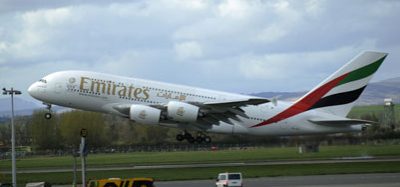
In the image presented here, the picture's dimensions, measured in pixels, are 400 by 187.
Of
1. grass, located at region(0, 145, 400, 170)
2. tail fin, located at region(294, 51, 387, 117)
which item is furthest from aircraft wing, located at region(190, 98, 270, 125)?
grass, located at region(0, 145, 400, 170)

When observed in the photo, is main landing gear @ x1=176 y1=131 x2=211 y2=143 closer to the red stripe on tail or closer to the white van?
the red stripe on tail

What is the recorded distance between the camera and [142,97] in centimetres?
5681

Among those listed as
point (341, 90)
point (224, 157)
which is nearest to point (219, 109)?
point (341, 90)

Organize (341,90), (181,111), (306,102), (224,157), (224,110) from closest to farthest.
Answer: (181,111) < (224,110) < (306,102) < (341,90) < (224,157)

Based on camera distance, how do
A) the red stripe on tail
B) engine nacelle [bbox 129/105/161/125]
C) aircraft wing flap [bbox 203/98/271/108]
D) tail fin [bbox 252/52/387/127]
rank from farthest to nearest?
tail fin [bbox 252/52/387/127], the red stripe on tail, engine nacelle [bbox 129/105/161/125], aircraft wing flap [bbox 203/98/271/108]

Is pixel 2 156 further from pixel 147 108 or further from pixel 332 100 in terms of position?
pixel 332 100

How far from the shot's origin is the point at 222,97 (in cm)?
5788

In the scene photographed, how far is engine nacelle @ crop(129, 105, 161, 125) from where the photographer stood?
180 ft

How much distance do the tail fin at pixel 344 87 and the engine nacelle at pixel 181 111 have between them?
991cm

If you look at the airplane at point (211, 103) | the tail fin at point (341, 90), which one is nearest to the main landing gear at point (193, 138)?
the airplane at point (211, 103)

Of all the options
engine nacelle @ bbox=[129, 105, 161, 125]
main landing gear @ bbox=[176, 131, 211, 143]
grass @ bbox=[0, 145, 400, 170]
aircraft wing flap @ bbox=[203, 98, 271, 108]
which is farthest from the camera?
grass @ bbox=[0, 145, 400, 170]

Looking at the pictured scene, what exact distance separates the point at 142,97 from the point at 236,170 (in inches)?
396

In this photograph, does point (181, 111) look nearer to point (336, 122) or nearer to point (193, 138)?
point (193, 138)

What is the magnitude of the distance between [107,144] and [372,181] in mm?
63316
